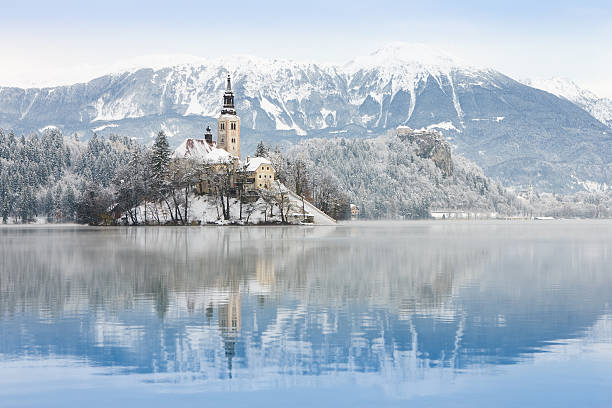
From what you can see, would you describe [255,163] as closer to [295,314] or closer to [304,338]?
[295,314]

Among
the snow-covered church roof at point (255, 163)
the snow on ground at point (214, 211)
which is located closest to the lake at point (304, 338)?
the snow on ground at point (214, 211)

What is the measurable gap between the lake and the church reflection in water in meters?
0.11

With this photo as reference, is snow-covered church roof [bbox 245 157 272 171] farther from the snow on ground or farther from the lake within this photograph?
the lake

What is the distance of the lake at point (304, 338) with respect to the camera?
22438 millimetres

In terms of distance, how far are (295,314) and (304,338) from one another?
5.86m

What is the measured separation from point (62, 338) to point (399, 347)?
39.3 ft

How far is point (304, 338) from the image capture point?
29.4 metres

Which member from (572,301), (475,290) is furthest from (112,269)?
(572,301)

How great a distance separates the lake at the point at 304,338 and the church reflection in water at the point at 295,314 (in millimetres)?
105

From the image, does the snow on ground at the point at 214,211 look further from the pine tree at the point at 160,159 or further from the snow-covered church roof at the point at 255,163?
the snow-covered church roof at the point at 255,163

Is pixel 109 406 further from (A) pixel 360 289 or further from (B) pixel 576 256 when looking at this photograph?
(B) pixel 576 256

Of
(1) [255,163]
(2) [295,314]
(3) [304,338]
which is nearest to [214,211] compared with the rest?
(1) [255,163]

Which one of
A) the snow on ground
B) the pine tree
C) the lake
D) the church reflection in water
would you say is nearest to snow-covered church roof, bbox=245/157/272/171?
the snow on ground

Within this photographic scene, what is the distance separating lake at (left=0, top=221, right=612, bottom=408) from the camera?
22.4 metres
